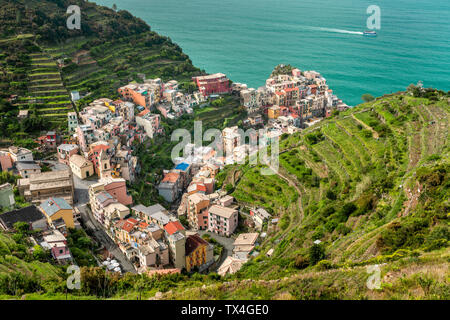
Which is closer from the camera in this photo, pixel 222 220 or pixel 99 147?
pixel 222 220

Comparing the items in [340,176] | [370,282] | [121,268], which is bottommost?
[121,268]

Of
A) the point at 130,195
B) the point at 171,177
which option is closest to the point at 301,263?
the point at 130,195

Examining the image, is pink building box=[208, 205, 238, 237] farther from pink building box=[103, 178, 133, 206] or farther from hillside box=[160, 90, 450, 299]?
pink building box=[103, 178, 133, 206]

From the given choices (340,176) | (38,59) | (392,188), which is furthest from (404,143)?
(38,59)

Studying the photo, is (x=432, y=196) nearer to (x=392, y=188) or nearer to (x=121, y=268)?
(x=392, y=188)

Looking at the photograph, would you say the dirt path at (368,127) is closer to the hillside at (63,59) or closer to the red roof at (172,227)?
the red roof at (172,227)

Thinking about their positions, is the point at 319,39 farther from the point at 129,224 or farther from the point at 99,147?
the point at 129,224
